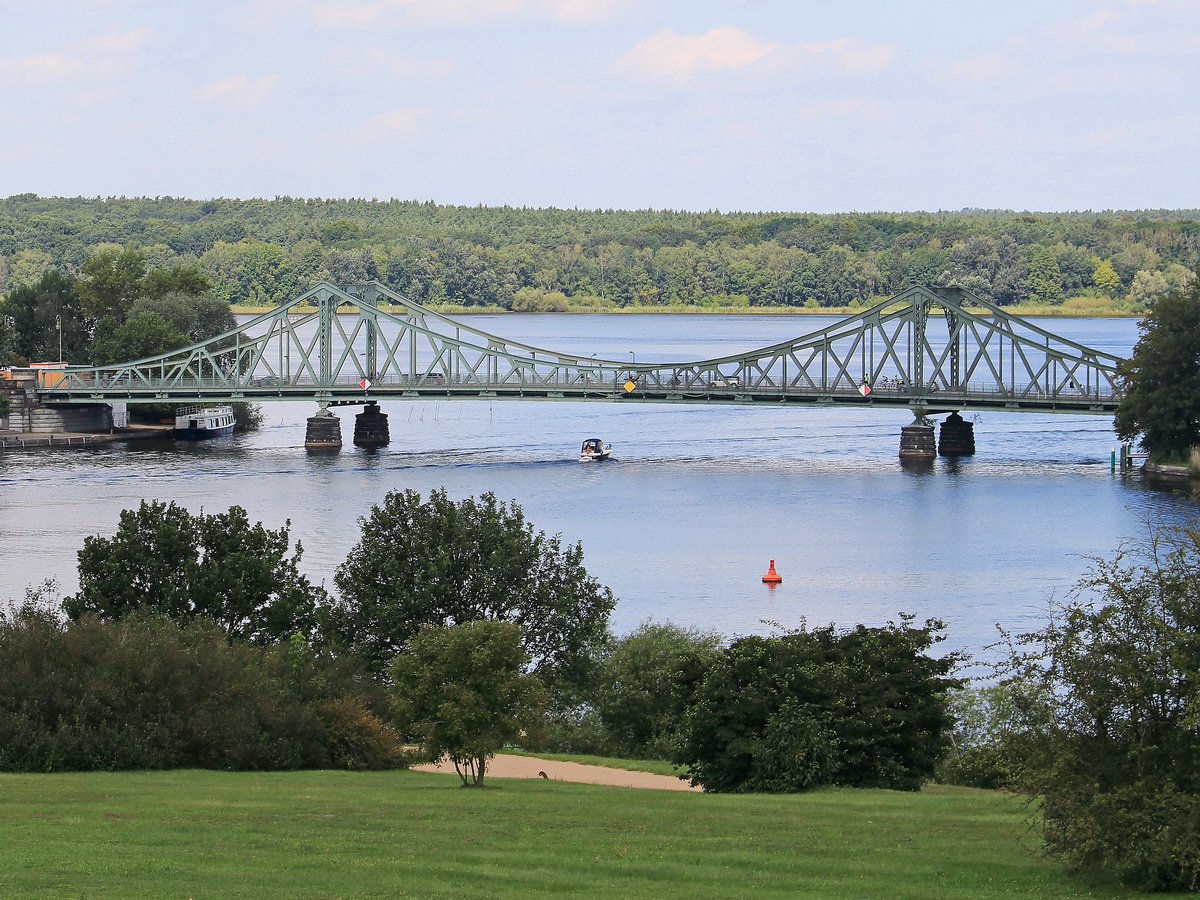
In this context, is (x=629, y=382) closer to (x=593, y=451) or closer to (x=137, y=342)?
(x=593, y=451)

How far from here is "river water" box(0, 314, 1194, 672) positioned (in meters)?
57.4

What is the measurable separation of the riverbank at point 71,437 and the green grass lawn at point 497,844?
3304 inches

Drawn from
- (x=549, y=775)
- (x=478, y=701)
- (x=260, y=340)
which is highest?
(x=260, y=340)

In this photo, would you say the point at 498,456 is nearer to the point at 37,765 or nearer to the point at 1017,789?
the point at 37,765

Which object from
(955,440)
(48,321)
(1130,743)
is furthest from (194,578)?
(48,321)

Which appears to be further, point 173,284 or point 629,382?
point 173,284

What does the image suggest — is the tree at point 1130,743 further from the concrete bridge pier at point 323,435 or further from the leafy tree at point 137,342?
the leafy tree at point 137,342

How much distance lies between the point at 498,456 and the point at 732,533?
32158 millimetres

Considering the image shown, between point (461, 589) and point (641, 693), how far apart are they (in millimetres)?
5674

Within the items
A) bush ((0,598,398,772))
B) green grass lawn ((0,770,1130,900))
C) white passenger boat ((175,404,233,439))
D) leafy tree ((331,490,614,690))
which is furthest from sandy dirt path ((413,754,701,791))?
white passenger boat ((175,404,233,439))

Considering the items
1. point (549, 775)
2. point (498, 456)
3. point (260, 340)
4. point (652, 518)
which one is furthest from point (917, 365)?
point (549, 775)

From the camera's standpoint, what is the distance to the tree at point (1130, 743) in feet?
60.5

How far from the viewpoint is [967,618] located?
173ft

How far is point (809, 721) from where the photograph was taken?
28.6 metres
